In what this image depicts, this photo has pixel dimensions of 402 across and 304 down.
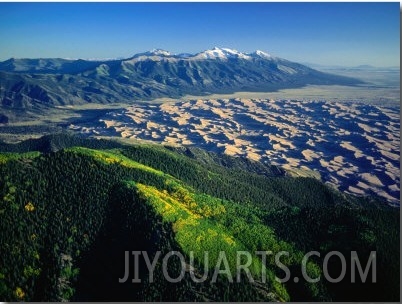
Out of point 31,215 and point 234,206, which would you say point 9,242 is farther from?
point 234,206

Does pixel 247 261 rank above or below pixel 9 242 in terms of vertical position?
below

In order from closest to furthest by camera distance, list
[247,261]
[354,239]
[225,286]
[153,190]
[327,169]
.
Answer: [225,286] → [247,261] → [354,239] → [153,190] → [327,169]

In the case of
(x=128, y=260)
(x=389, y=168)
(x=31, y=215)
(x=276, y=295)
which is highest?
(x=31, y=215)

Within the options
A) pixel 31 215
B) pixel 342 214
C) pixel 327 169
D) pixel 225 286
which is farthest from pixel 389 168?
pixel 31 215

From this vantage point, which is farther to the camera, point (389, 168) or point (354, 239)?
point (389, 168)

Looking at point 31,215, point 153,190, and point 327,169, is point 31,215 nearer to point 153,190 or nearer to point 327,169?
point 153,190

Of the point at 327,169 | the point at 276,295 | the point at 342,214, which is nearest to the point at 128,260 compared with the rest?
the point at 276,295

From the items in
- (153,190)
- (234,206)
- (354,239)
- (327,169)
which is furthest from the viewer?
(327,169)
